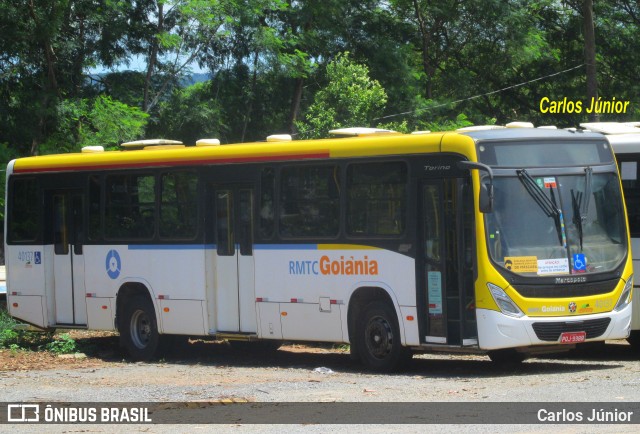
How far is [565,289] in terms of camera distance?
1394cm

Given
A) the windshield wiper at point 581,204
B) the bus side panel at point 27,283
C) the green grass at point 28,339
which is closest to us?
the windshield wiper at point 581,204

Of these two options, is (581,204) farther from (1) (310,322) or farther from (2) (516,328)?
(1) (310,322)

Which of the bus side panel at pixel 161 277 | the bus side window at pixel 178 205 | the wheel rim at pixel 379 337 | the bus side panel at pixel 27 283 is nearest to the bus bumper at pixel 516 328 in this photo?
the wheel rim at pixel 379 337

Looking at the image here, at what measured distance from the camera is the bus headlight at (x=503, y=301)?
13.7m

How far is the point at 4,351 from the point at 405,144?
8182 millimetres

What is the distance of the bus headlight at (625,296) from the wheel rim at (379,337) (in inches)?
112

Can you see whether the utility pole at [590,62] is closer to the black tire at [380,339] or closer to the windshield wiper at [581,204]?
the windshield wiper at [581,204]

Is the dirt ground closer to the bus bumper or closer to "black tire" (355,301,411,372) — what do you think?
"black tire" (355,301,411,372)

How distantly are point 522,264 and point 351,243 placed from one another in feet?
8.12

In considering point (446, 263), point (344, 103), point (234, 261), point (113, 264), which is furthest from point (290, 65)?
point (446, 263)

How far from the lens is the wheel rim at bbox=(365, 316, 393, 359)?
15.0 meters

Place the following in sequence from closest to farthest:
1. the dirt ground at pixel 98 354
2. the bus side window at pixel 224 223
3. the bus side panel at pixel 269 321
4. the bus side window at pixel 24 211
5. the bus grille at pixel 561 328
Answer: the bus grille at pixel 561 328 → the bus side panel at pixel 269 321 → the bus side window at pixel 224 223 → the dirt ground at pixel 98 354 → the bus side window at pixel 24 211

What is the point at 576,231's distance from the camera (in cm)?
1420

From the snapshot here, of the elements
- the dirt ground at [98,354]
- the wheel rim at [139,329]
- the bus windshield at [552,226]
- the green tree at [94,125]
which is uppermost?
the green tree at [94,125]
